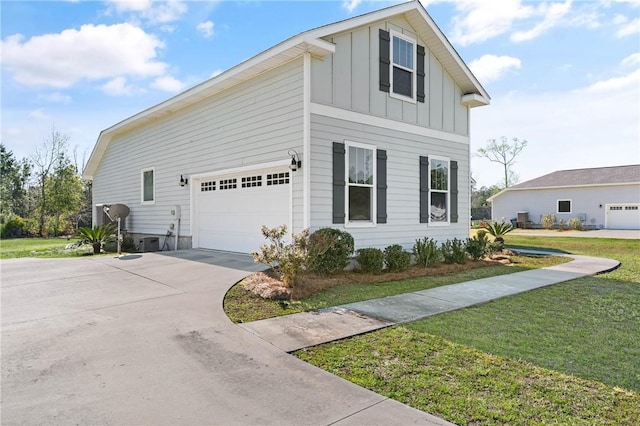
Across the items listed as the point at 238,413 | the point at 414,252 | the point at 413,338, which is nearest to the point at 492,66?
the point at 414,252

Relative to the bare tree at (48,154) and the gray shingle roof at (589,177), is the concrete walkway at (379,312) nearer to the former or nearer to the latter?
the gray shingle roof at (589,177)

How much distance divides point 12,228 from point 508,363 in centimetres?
2537

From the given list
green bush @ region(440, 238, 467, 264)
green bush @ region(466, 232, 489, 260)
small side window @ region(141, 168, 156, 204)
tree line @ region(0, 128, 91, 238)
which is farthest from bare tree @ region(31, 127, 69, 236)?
green bush @ region(466, 232, 489, 260)

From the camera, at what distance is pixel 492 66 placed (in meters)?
14.2

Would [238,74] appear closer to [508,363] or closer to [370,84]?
[370,84]

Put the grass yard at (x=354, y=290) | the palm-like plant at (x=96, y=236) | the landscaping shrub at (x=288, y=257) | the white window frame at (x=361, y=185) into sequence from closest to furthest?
the grass yard at (x=354, y=290), the landscaping shrub at (x=288, y=257), the white window frame at (x=361, y=185), the palm-like plant at (x=96, y=236)

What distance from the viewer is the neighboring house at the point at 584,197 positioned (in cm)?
2575

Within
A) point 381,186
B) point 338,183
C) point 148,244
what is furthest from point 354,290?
point 148,244

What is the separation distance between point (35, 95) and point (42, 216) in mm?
6880

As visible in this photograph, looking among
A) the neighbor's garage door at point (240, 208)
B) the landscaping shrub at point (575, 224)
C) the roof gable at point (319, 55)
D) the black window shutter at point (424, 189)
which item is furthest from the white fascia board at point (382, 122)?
the landscaping shrub at point (575, 224)

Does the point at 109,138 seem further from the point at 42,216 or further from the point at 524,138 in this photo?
the point at 524,138

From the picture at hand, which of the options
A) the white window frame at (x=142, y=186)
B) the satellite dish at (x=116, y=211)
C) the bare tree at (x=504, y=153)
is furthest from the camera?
the bare tree at (x=504, y=153)

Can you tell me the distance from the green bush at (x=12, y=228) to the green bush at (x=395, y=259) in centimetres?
2199

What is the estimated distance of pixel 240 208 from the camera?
9758 mm
